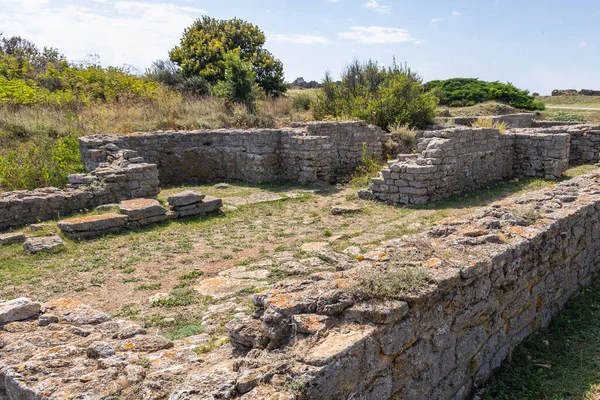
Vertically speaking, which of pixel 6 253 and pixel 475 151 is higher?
pixel 475 151

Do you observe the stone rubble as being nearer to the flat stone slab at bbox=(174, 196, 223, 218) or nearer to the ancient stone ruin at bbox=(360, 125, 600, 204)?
the flat stone slab at bbox=(174, 196, 223, 218)

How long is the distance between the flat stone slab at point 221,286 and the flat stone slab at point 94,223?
286 cm

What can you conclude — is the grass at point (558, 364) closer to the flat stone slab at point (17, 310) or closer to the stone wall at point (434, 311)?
the stone wall at point (434, 311)

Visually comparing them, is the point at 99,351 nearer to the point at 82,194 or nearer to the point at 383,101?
the point at 82,194

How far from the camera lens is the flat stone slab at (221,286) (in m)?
5.53

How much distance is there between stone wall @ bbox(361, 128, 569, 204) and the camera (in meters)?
9.76

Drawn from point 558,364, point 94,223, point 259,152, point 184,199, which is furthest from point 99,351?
point 259,152

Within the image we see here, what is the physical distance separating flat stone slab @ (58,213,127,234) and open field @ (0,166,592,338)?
0.24 metres

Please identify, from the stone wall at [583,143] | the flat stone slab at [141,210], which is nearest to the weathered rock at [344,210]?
the flat stone slab at [141,210]

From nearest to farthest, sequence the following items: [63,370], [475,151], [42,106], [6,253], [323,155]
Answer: [63,370], [6,253], [475,151], [323,155], [42,106]

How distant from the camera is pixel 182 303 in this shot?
5297 millimetres

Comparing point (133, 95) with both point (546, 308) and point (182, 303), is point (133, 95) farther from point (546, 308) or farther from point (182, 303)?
point (546, 308)

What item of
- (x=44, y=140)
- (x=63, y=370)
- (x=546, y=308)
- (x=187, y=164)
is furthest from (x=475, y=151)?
(x=44, y=140)

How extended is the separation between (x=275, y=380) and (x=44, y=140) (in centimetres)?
1205
